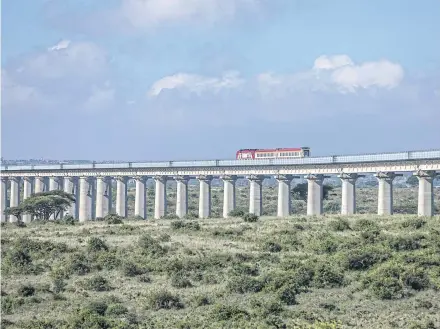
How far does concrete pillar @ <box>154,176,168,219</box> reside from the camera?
12738 centimetres

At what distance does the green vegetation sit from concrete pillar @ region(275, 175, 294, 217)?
38.1 m

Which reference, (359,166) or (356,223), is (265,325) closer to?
(356,223)

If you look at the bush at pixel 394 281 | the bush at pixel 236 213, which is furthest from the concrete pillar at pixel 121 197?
the bush at pixel 394 281

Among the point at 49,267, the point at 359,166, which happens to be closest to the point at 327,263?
the point at 49,267

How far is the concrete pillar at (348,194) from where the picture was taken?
10125cm

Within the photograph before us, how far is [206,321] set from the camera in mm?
41312

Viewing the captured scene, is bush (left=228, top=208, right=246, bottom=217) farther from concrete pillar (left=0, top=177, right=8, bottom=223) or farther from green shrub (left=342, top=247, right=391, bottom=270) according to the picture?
concrete pillar (left=0, top=177, right=8, bottom=223)

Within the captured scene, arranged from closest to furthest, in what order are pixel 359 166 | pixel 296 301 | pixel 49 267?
pixel 296 301 → pixel 49 267 → pixel 359 166

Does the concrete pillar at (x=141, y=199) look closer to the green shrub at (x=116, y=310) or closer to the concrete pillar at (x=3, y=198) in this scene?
the concrete pillar at (x=3, y=198)

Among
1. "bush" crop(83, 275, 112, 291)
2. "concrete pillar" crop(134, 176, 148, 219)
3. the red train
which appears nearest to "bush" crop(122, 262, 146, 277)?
"bush" crop(83, 275, 112, 291)

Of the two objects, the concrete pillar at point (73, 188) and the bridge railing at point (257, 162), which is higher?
the bridge railing at point (257, 162)

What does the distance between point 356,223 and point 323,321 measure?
33.9 meters

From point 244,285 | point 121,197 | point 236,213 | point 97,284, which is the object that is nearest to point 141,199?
point 121,197

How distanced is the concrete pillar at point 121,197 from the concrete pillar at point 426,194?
5263 centimetres
